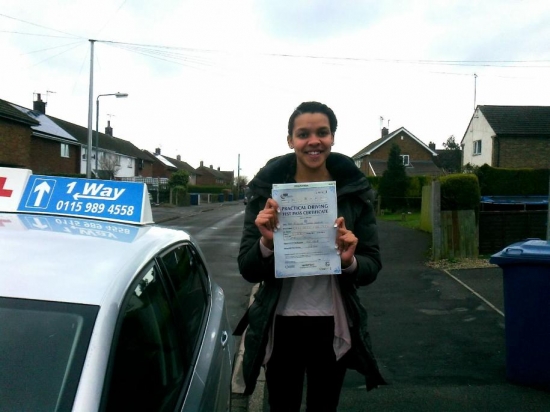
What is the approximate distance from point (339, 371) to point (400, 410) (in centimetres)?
207

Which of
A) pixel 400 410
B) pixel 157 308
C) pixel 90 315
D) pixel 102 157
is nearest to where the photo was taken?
pixel 90 315

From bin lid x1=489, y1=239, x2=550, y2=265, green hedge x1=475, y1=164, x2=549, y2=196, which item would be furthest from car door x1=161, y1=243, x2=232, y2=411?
green hedge x1=475, y1=164, x2=549, y2=196

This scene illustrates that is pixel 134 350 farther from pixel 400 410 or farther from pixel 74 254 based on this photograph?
pixel 400 410

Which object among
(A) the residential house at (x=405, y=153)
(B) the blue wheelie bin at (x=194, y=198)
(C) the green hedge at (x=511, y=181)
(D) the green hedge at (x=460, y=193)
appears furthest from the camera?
(A) the residential house at (x=405, y=153)

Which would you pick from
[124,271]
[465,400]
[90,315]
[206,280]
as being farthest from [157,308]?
[465,400]

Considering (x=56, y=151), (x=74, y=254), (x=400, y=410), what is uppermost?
(x=56, y=151)

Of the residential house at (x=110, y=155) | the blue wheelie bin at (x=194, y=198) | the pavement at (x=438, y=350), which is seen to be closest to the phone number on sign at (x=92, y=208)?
the pavement at (x=438, y=350)

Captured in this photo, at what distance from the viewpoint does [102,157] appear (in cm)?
4759

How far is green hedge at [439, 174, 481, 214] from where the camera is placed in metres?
11.5

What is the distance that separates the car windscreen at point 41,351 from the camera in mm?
1679

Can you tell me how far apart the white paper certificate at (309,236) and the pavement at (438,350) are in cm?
244

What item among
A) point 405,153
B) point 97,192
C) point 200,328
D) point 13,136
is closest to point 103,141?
point 13,136

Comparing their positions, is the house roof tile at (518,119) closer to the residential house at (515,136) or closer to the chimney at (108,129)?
the residential house at (515,136)

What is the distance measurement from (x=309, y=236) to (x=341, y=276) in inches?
10.0
